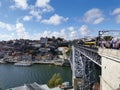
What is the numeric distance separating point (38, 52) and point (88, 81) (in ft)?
250

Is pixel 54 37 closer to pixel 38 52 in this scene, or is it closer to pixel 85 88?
pixel 38 52

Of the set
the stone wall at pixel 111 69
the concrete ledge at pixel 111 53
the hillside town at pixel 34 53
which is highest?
the concrete ledge at pixel 111 53

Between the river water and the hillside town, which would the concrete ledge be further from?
the hillside town

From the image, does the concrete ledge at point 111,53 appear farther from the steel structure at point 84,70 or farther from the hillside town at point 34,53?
the hillside town at point 34,53

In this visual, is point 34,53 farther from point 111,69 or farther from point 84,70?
point 111,69

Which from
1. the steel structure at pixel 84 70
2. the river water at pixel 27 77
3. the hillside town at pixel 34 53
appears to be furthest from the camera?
the hillside town at pixel 34 53

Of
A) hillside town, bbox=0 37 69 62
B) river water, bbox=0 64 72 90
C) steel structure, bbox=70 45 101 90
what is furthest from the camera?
hillside town, bbox=0 37 69 62

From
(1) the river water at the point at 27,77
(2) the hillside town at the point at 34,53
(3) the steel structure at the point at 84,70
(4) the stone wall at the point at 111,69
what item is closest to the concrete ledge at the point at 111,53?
(4) the stone wall at the point at 111,69

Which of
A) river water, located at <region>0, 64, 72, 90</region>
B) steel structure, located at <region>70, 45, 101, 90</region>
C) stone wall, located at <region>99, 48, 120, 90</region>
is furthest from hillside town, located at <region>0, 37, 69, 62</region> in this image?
stone wall, located at <region>99, 48, 120, 90</region>

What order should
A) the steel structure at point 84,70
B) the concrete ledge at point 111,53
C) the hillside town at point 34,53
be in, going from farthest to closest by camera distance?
the hillside town at point 34,53
the steel structure at point 84,70
the concrete ledge at point 111,53

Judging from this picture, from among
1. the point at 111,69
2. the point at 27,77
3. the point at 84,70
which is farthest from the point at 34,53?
the point at 111,69

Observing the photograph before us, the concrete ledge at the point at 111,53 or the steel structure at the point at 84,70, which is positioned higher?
the concrete ledge at the point at 111,53

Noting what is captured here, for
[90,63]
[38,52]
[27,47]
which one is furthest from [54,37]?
[90,63]

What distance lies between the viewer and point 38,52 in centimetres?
9938
